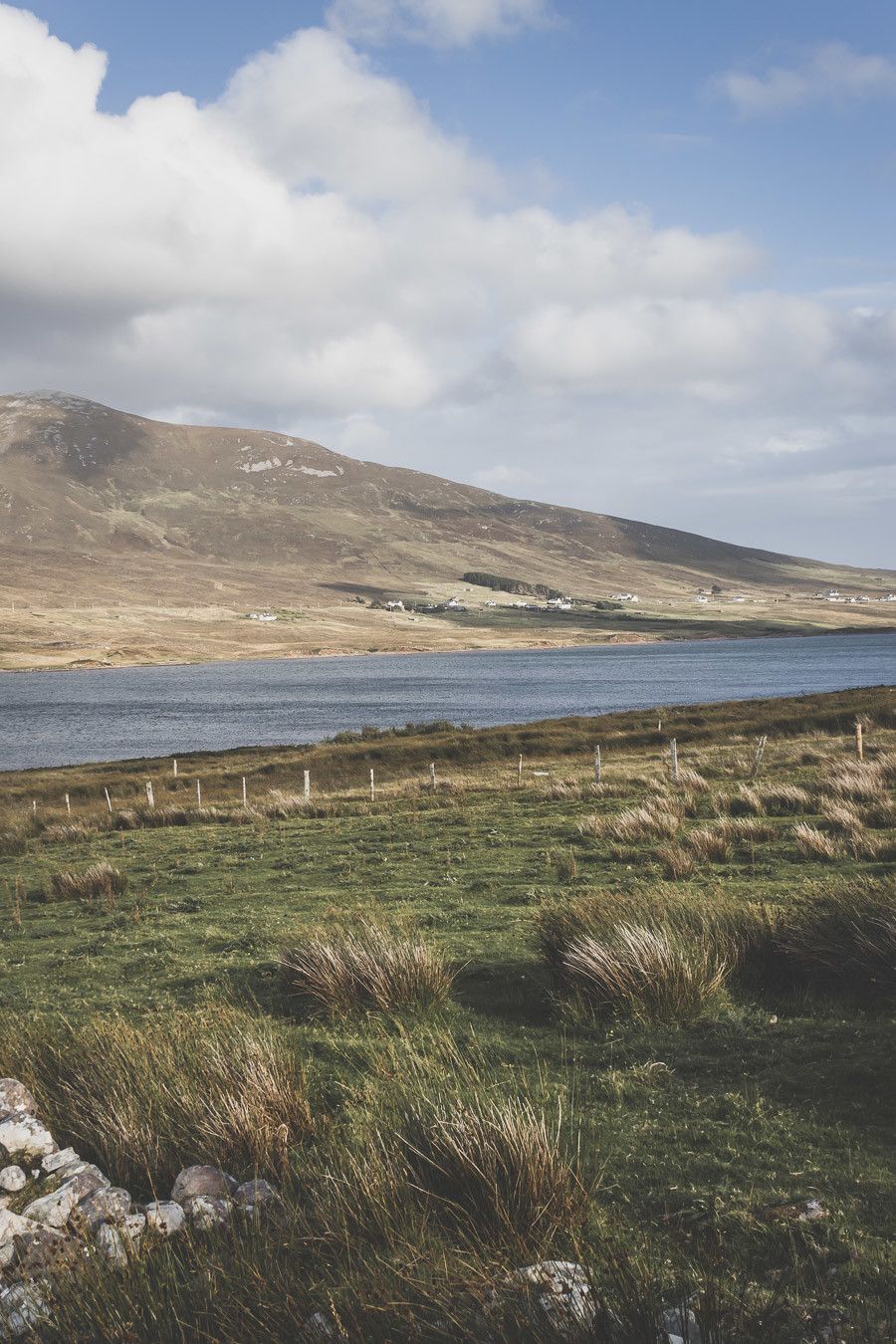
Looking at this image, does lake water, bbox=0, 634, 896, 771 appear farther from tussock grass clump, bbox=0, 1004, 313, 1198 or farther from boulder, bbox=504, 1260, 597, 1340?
boulder, bbox=504, 1260, 597, 1340

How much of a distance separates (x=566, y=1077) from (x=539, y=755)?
39420 millimetres

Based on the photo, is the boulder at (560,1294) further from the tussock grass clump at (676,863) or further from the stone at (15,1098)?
the tussock grass clump at (676,863)

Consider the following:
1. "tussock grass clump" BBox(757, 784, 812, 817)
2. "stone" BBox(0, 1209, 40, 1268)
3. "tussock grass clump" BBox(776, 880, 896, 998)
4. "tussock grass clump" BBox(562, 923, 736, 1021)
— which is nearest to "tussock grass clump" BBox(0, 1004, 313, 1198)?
"stone" BBox(0, 1209, 40, 1268)

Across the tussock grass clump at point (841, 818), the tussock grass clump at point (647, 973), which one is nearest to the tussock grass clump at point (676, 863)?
the tussock grass clump at point (841, 818)

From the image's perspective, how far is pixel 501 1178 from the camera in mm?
4930

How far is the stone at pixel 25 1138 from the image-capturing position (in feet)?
20.4

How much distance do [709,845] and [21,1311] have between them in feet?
45.4

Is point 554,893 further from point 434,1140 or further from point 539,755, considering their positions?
point 539,755

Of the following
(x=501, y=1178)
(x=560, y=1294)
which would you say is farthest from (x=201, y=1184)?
(x=560, y=1294)

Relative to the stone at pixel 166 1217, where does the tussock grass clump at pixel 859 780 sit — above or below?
below

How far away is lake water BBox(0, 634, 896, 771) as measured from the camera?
79562 millimetres

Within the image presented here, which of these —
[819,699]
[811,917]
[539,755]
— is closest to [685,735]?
[539,755]

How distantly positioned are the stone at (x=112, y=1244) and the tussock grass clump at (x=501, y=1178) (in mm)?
1446

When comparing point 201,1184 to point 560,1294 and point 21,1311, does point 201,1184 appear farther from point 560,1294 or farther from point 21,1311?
point 560,1294
